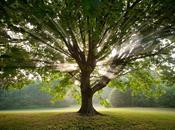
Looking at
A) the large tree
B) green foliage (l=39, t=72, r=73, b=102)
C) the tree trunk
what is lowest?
the tree trunk

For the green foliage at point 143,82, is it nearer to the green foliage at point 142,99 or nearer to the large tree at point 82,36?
the large tree at point 82,36

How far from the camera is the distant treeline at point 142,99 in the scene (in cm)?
3466

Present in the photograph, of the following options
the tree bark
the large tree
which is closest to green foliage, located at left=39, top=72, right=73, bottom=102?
the large tree

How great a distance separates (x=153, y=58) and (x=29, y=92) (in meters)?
32.9

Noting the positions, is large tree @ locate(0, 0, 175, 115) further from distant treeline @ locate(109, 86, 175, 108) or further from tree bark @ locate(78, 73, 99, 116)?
distant treeline @ locate(109, 86, 175, 108)

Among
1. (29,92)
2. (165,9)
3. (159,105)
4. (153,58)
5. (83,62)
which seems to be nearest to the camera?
(165,9)

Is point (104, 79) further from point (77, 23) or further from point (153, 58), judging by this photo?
point (77, 23)

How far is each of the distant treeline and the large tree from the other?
710 inches

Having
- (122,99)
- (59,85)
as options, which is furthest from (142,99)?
(59,85)

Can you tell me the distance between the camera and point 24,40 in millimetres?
15828

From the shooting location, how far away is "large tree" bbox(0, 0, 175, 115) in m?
10.9

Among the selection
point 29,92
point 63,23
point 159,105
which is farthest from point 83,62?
point 29,92

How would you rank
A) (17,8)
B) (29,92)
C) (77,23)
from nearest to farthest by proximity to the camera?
(17,8)
(77,23)
(29,92)

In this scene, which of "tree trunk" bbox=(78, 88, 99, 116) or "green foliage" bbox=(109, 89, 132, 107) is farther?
"green foliage" bbox=(109, 89, 132, 107)
